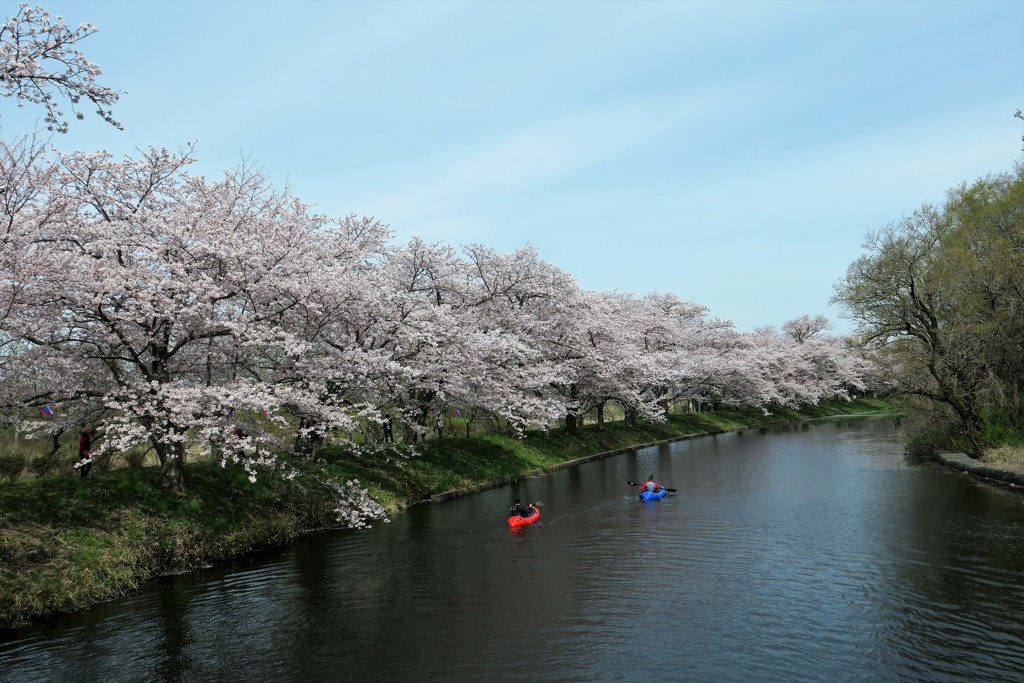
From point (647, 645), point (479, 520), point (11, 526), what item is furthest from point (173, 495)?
point (647, 645)

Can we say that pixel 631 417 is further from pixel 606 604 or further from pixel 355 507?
pixel 606 604

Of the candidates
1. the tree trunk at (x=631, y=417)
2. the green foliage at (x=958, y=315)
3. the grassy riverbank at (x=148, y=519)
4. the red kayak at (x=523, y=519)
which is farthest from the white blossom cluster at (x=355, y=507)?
the tree trunk at (x=631, y=417)

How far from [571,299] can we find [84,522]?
120 feet

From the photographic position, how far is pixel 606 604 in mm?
16344

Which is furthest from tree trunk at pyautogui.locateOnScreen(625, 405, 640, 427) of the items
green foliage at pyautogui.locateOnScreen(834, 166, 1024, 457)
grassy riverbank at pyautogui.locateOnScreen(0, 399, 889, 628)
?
grassy riverbank at pyautogui.locateOnScreen(0, 399, 889, 628)

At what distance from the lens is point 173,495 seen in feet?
75.1

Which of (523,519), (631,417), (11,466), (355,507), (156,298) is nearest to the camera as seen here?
(156,298)

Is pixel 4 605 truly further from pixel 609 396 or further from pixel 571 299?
pixel 609 396

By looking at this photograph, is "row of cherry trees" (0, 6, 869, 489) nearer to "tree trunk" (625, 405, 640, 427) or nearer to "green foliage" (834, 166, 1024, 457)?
"green foliage" (834, 166, 1024, 457)

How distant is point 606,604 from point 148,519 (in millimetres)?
14887

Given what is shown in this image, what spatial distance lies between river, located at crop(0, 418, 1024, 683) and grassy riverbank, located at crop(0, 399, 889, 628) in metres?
0.90

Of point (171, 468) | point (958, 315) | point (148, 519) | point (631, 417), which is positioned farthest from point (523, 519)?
point (631, 417)

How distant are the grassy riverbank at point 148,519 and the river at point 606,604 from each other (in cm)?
90

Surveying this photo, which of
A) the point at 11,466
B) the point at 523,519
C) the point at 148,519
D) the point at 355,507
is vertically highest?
the point at 11,466
